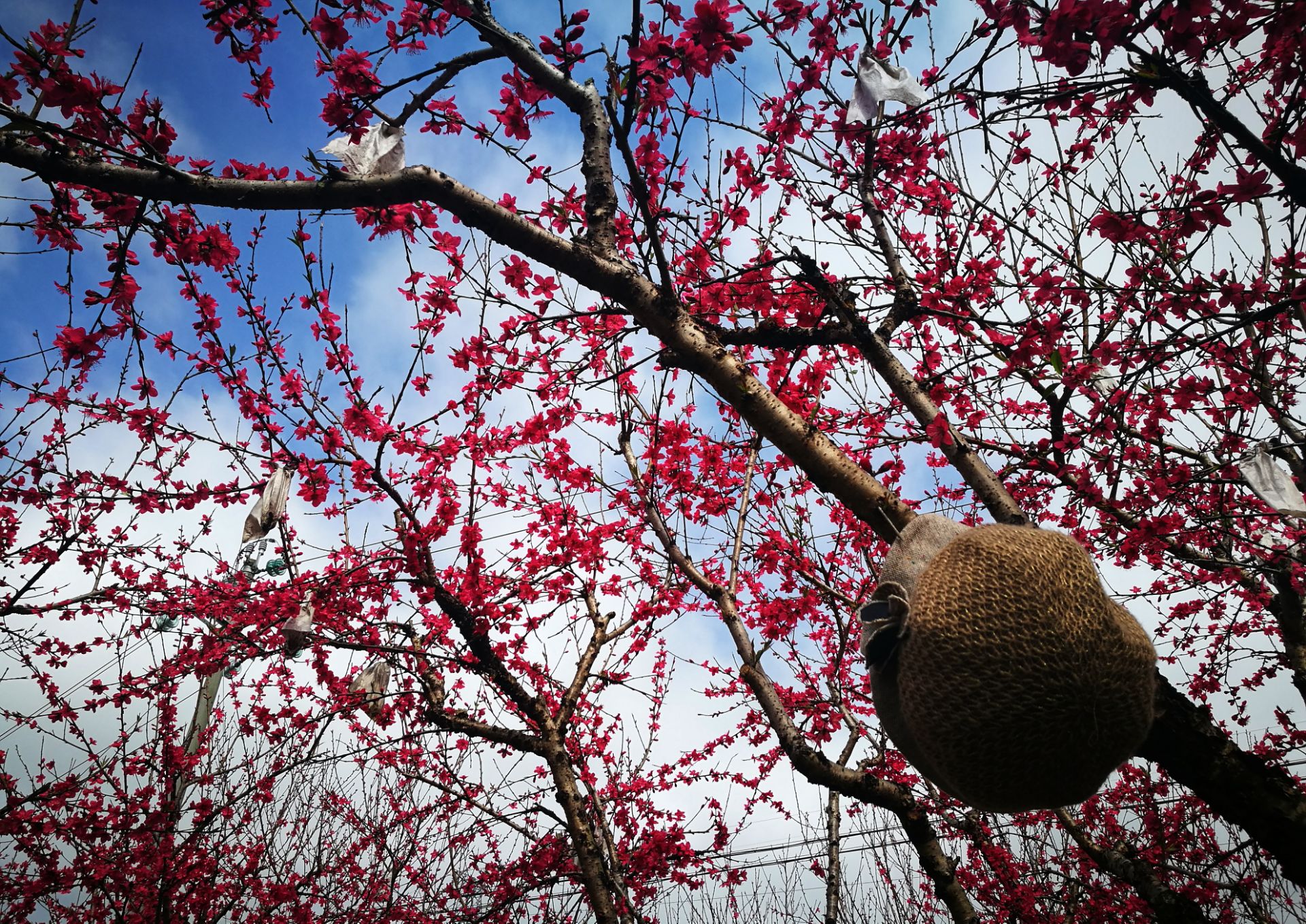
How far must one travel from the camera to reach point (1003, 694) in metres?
1.54

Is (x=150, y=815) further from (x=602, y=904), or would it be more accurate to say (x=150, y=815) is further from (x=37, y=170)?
(x=37, y=170)

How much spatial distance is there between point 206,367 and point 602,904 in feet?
17.2

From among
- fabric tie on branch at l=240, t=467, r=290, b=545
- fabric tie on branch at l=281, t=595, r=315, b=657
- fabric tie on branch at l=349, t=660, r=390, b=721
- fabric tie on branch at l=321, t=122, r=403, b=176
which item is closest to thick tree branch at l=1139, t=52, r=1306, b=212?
fabric tie on branch at l=321, t=122, r=403, b=176

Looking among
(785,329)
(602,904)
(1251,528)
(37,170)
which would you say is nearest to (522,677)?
(602,904)

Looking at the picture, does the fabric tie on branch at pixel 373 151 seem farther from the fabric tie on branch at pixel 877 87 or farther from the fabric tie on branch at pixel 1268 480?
the fabric tie on branch at pixel 1268 480

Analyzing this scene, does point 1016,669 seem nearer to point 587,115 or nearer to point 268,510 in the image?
point 587,115

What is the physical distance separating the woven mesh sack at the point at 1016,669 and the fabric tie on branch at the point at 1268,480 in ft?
6.68

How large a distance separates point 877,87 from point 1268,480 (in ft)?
8.96

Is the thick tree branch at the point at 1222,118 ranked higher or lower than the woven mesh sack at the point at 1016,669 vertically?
higher

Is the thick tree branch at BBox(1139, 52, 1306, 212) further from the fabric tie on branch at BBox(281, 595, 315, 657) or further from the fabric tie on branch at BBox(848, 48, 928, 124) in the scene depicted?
the fabric tie on branch at BBox(281, 595, 315, 657)

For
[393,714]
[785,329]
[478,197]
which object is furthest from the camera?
[393,714]

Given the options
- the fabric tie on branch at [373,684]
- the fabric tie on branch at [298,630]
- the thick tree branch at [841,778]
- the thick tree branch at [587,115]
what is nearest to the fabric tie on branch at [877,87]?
the thick tree branch at [587,115]

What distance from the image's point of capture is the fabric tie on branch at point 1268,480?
3004 millimetres

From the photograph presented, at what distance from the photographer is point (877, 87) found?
2.39 m
